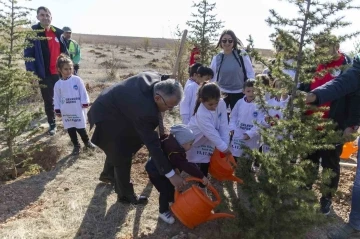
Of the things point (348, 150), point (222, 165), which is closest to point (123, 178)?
point (222, 165)

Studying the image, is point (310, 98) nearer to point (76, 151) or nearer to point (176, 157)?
point (176, 157)

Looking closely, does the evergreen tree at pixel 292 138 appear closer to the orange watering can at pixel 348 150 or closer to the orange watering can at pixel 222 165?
the orange watering can at pixel 222 165

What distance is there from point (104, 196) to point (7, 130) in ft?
5.15

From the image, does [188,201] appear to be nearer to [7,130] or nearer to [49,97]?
[7,130]

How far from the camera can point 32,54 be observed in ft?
19.9

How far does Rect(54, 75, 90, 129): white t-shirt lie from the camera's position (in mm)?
5340

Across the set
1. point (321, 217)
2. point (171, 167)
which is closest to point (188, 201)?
point (171, 167)

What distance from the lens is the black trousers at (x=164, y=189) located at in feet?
11.9

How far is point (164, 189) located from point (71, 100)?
2.49 meters

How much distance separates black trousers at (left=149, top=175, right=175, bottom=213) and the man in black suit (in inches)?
14.7

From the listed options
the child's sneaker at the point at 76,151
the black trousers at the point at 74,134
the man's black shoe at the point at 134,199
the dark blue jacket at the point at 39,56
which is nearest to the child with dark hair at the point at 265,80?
the man's black shoe at the point at 134,199

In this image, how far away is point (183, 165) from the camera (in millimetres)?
3336

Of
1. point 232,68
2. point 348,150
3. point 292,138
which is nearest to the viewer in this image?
point 292,138

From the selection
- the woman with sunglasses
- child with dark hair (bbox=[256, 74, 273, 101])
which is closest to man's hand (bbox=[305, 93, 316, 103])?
child with dark hair (bbox=[256, 74, 273, 101])
